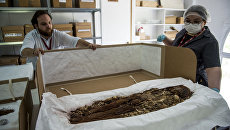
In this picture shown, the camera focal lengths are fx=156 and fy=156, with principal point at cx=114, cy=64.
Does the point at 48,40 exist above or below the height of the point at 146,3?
below

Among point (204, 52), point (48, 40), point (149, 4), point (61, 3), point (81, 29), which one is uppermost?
point (149, 4)

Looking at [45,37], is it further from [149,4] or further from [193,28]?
[149,4]

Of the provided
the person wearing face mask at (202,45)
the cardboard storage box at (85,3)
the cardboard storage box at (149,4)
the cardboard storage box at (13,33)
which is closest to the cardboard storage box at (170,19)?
the cardboard storage box at (149,4)

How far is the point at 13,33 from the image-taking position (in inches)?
82.1

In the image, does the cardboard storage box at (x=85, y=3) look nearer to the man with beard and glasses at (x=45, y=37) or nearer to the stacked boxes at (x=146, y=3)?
the man with beard and glasses at (x=45, y=37)

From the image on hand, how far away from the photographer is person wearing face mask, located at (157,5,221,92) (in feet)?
3.82

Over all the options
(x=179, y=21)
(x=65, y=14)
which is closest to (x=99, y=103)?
(x=65, y=14)

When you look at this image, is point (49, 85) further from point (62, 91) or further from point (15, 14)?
point (15, 14)

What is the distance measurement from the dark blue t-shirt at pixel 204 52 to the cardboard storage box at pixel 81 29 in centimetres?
160

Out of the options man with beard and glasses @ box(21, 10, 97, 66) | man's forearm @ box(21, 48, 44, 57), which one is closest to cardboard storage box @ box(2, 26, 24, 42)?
man with beard and glasses @ box(21, 10, 97, 66)

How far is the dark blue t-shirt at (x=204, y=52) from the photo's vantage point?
47.3 inches

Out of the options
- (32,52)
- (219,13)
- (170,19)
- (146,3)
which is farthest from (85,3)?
(219,13)

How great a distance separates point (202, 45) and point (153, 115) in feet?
3.02

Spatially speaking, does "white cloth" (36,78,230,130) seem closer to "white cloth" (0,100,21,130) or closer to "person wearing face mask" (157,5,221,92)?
"white cloth" (0,100,21,130)
